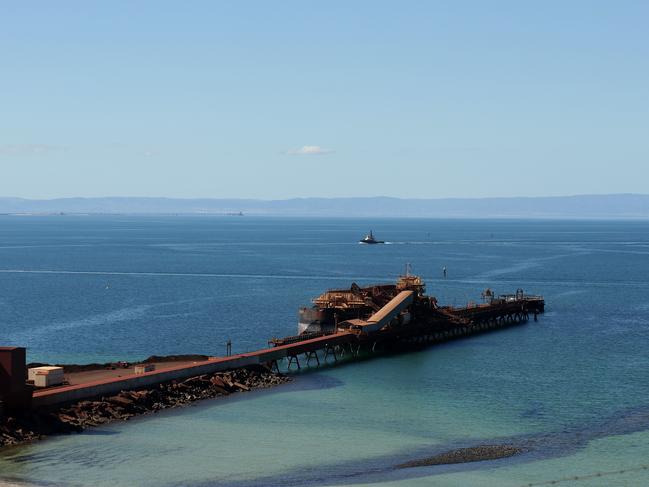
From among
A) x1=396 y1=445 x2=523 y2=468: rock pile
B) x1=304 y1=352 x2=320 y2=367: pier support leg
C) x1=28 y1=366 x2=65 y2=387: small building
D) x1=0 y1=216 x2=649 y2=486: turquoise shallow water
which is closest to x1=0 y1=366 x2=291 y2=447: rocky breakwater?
x1=0 y1=216 x2=649 y2=486: turquoise shallow water

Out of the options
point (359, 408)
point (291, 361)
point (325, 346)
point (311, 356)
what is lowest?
point (359, 408)

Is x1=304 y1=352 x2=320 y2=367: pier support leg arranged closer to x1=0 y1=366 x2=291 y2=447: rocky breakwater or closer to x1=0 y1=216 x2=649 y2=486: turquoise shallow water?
x1=0 y1=216 x2=649 y2=486: turquoise shallow water

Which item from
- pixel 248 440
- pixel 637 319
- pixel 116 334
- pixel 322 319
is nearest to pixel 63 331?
Result: pixel 116 334

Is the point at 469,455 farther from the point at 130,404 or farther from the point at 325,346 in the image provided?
the point at 325,346

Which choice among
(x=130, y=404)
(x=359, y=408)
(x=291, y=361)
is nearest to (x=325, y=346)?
(x=291, y=361)

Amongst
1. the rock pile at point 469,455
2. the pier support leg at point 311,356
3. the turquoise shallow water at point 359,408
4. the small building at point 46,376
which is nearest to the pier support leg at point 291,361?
the pier support leg at point 311,356

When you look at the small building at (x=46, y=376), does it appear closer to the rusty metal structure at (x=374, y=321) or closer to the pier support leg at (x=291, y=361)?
the pier support leg at (x=291, y=361)

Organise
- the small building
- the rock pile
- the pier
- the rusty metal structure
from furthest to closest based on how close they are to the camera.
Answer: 1. the rusty metal structure
2. the small building
3. the pier
4. the rock pile

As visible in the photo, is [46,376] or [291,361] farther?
[291,361]
